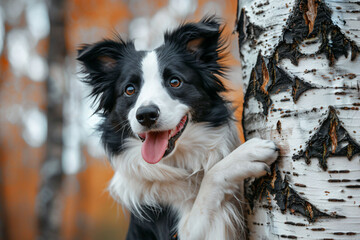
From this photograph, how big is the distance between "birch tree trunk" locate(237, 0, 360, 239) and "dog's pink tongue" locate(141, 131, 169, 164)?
32.9 inches

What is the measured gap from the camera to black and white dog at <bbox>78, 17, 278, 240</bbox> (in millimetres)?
2414

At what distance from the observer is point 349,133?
1.57 m

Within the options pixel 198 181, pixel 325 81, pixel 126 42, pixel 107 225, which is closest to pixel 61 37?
pixel 126 42

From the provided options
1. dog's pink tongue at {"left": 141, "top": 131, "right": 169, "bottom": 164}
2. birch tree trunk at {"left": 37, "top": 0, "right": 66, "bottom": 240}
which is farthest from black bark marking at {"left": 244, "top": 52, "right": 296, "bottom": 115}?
birch tree trunk at {"left": 37, "top": 0, "right": 66, "bottom": 240}

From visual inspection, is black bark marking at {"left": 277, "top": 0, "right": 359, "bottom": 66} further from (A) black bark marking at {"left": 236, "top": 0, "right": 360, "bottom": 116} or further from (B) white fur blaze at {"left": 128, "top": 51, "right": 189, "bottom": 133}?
(B) white fur blaze at {"left": 128, "top": 51, "right": 189, "bottom": 133}

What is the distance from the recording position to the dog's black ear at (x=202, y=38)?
109 inches

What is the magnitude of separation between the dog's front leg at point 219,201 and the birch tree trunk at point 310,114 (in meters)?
0.19

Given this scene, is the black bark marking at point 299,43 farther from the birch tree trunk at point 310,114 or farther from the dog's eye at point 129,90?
the dog's eye at point 129,90

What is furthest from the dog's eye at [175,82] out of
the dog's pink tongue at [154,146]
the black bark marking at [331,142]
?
the black bark marking at [331,142]

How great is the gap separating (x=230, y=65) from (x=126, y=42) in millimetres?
1065

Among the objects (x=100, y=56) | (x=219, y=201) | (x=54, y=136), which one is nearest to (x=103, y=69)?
(x=100, y=56)

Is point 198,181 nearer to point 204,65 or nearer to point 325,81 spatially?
point 204,65

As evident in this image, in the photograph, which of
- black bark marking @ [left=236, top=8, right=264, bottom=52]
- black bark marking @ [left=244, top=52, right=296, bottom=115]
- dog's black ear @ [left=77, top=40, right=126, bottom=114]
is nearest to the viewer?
black bark marking @ [left=244, top=52, right=296, bottom=115]

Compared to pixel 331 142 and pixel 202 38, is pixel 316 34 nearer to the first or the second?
pixel 331 142
